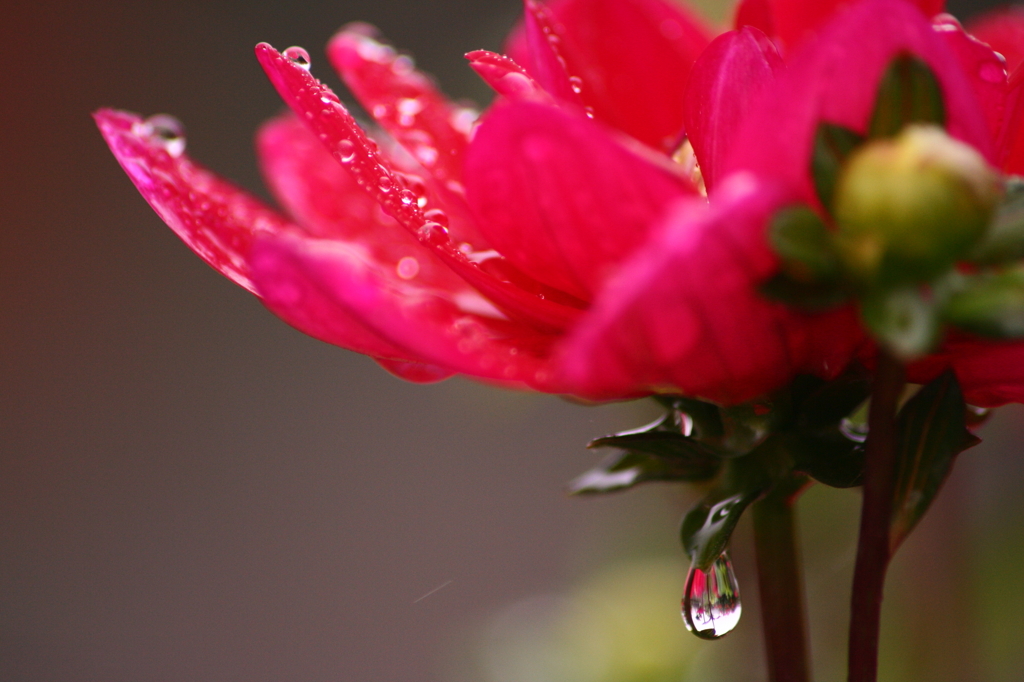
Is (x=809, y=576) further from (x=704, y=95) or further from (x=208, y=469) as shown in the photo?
(x=208, y=469)

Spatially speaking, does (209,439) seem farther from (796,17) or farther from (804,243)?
(804,243)

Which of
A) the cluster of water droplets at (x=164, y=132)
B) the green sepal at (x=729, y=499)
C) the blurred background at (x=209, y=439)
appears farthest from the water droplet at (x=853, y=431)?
the blurred background at (x=209, y=439)

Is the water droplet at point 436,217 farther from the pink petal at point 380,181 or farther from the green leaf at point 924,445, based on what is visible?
the green leaf at point 924,445

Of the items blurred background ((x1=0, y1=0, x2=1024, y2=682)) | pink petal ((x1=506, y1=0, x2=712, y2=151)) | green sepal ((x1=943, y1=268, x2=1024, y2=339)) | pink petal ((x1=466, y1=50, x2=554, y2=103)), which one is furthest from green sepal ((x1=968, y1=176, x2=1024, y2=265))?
blurred background ((x1=0, y1=0, x2=1024, y2=682))

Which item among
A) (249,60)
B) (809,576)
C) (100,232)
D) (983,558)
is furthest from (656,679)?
(249,60)

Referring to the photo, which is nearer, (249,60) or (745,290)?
(745,290)

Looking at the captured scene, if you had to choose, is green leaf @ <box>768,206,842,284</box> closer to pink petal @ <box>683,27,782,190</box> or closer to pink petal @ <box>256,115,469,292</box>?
pink petal @ <box>683,27,782,190</box>
